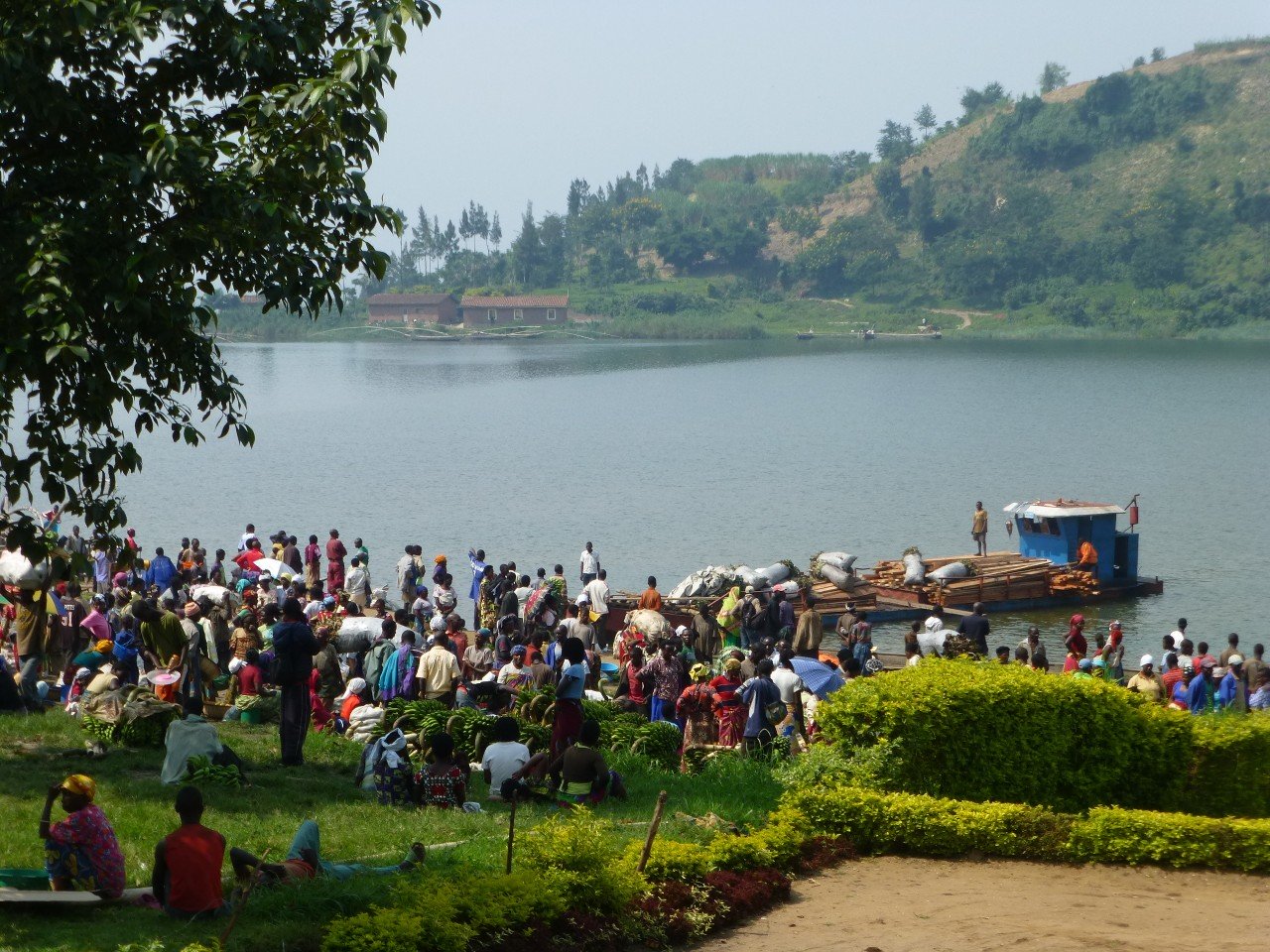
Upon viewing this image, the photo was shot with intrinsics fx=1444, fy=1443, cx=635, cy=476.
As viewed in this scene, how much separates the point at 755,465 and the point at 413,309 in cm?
11254

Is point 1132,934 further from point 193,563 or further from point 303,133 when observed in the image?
point 193,563

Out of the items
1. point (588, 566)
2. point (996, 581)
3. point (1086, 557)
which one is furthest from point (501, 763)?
point (1086, 557)

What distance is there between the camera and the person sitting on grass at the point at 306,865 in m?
8.15

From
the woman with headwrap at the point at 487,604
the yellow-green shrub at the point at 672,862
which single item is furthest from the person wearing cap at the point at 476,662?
the yellow-green shrub at the point at 672,862

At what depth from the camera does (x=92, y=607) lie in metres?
16.8

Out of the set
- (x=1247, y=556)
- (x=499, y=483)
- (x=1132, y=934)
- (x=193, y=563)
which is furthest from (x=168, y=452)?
(x=1132, y=934)

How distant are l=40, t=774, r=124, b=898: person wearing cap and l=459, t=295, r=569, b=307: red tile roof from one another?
483 feet

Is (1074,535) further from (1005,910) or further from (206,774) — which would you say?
(206,774)

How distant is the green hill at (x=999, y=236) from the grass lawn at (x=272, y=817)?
122m

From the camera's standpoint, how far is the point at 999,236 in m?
142

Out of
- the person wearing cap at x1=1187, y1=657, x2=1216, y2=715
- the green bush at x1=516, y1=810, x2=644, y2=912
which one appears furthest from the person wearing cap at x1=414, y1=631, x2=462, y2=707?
the person wearing cap at x1=1187, y1=657, x2=1216, y2=715

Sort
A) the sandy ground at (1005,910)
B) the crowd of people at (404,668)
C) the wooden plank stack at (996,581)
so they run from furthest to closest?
the wooden plank stack at (996,581) → the crowd of people at (404,668) → the sandy ground at (1005,910)

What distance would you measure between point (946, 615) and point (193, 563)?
44.3 ft

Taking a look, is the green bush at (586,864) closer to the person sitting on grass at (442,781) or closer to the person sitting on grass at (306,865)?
the person sitting on grass at (306,865)
